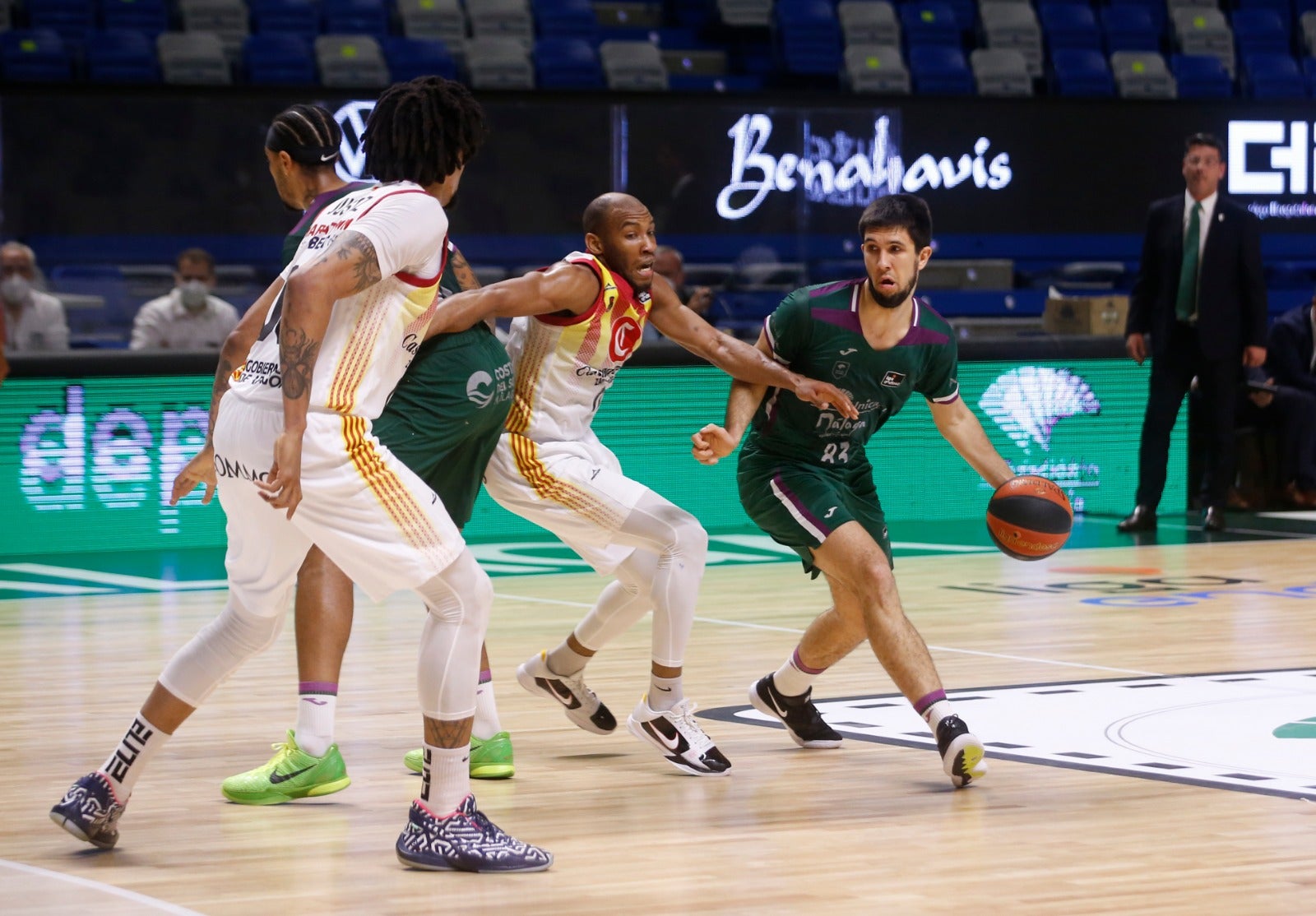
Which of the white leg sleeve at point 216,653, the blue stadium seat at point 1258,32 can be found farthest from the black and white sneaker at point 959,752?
the blue stadium seat at point 1258,32

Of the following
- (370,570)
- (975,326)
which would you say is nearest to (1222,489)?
(975,326)

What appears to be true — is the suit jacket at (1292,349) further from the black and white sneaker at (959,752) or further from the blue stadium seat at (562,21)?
the black and white sneaker at (959,752)

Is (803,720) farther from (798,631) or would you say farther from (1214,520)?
(1214,520)

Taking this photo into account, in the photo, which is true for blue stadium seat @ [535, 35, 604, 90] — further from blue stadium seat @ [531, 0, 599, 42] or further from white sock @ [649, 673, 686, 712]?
white sock @ [649, 673, 686, 712]

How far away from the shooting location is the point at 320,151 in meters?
4.71

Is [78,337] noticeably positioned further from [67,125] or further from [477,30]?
[477,30]

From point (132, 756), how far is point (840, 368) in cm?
223

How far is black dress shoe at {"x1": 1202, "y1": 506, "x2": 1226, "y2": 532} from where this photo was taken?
37.5 feet

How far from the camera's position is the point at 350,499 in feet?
13.1

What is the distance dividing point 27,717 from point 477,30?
11.5 m

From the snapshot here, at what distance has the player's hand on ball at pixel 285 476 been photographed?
150 inches

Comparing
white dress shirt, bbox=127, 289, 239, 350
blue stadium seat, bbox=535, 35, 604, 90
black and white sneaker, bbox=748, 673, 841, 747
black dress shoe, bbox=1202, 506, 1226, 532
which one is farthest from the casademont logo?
black and white sneaker, bbox=748, 673, 841, 747

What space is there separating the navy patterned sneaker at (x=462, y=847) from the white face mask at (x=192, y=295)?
7250mm

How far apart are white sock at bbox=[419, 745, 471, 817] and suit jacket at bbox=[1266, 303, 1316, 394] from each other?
30.4 ft
